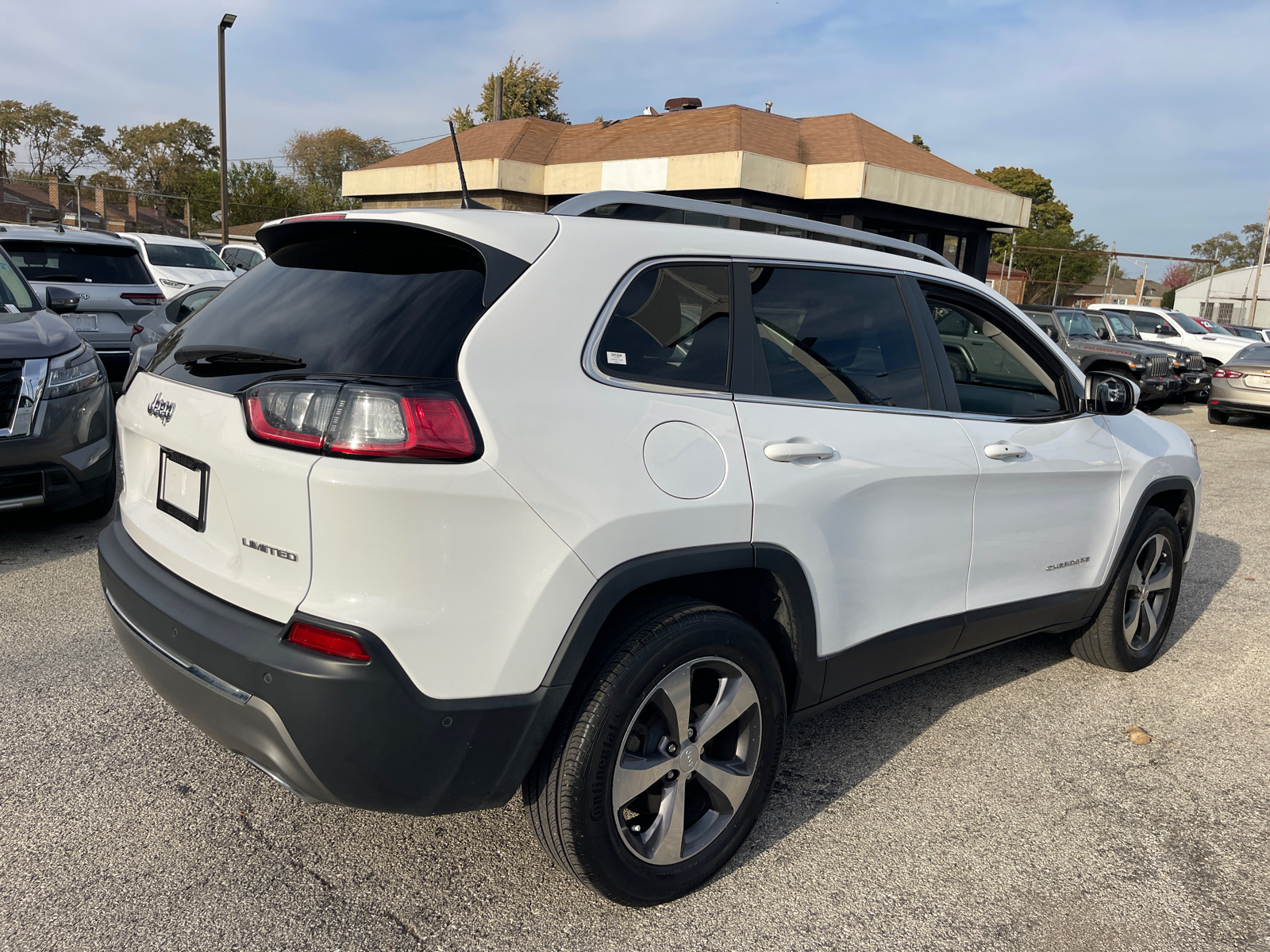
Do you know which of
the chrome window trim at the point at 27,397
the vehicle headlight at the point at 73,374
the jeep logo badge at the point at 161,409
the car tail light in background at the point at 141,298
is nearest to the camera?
the jeep logo badge at the point at 161,409

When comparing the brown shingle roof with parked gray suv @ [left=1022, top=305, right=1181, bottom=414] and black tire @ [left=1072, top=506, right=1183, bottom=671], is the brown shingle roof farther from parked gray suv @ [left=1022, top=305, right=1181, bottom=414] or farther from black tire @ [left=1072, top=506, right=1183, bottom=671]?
black tire @ [left=1072, top=506, right=1183, bottom=671]

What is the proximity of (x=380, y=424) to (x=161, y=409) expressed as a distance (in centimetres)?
89

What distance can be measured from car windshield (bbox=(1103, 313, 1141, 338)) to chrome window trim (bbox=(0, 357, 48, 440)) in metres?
17.1

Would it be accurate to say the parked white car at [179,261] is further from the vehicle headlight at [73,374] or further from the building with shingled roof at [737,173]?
the vehicle headlight at [73,374]

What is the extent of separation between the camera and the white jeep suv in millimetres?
1967

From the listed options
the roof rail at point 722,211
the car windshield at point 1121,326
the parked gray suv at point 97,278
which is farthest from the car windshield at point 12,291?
the car windshield at point 1121,326

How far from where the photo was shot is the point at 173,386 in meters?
2.46

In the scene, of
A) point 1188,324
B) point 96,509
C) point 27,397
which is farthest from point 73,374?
point 1188,324

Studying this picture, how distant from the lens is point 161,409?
2471 mm

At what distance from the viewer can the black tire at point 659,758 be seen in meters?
2.19

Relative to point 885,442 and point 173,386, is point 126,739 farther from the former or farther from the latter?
point 885,442

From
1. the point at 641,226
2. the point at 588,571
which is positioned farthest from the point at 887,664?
the point at 641,226

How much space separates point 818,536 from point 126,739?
2442 millimetres

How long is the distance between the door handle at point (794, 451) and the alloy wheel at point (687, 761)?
0.56 m
